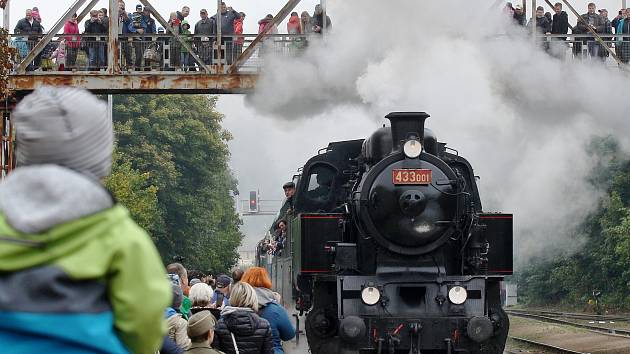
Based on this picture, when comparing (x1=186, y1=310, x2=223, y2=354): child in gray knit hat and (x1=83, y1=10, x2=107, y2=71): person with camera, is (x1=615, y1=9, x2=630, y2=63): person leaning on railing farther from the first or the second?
(x1=186, y1=310, x2=223, y2=354): child in gray knit hat

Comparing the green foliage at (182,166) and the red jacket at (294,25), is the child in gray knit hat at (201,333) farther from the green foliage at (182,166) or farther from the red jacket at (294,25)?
the green foliage at (182,166)

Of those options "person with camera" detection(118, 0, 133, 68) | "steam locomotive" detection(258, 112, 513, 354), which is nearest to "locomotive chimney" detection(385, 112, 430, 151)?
"steam locomotive" detection(258, 112, 513, 354)

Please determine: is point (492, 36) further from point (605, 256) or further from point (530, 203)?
point (605, 256)

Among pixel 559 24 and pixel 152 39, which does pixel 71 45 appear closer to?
pixel 152 39

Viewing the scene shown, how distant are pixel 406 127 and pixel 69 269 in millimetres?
9312

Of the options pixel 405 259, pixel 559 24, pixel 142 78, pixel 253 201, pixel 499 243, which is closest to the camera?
pixel 405 259

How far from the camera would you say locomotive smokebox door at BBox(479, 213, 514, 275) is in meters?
12.1

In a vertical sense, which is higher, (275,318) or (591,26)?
(591,26)

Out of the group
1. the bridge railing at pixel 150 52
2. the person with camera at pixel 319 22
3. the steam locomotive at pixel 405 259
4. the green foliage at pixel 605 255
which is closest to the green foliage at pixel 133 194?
the bridge railing at pixel 150 52

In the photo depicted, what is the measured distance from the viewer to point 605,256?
35.9m

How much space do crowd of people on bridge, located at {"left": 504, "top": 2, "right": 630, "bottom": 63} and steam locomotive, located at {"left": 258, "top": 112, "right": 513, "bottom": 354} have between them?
313 inches

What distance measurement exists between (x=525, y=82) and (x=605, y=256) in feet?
A: 63.7

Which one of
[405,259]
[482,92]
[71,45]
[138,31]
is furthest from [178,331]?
[71,45]

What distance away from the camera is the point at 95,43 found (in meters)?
20.3
